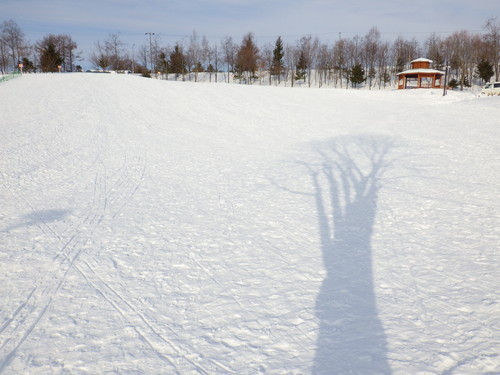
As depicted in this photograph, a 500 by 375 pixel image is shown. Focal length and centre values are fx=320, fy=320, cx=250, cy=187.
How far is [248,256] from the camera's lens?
6.05 meters

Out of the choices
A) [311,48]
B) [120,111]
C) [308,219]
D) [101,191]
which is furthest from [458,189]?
[311,48]

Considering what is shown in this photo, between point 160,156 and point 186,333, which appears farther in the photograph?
point 160,156

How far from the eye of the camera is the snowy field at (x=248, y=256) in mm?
3732

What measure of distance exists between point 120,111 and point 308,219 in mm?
17582

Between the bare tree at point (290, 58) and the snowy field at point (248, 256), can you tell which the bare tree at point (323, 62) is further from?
the snowy field at point (248, 256)

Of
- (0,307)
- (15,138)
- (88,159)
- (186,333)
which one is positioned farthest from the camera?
(15,138)

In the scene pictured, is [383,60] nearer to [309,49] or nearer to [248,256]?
[309,49]

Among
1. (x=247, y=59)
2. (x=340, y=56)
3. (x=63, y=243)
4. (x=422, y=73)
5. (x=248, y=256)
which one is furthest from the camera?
(x=340, y=56)

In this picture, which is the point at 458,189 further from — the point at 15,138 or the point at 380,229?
the point at 15,138

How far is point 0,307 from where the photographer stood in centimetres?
440

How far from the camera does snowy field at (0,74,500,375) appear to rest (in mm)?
3732

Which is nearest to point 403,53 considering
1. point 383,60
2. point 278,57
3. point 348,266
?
point 383,60

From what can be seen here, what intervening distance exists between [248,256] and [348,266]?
1816mm

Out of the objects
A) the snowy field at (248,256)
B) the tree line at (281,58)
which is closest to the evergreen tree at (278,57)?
the tree line at (281,58)
